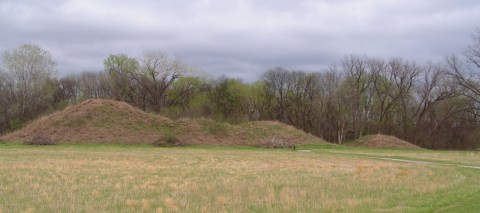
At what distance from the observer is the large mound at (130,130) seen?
51.7 meters

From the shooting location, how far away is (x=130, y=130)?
53.6 meters

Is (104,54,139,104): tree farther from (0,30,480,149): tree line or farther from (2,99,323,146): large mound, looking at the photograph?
(2,99,323,146): large mound

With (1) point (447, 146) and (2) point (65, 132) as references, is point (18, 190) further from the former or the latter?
(1) point (447, 146)

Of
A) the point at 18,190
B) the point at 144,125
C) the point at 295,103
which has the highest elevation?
the point at 295,103

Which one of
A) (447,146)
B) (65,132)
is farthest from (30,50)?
(447,146)

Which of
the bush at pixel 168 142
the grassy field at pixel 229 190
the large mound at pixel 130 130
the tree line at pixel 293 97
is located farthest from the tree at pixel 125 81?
the grassy field at pixel 229 190

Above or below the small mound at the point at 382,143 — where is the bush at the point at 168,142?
below

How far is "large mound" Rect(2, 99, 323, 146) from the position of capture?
51.7 meters

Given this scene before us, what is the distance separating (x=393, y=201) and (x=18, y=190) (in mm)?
10962

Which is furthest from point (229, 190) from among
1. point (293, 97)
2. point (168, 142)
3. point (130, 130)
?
point (293, 97)

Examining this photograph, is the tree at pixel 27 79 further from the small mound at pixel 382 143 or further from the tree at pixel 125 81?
the small mound at pixel 382 143

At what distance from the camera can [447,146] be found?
80875mm

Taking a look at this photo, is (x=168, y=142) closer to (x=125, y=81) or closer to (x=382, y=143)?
(x=382, y=143)

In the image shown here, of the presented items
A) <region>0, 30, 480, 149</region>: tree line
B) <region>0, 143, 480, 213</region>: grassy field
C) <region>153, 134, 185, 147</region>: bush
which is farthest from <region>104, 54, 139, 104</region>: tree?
<region>0, 143, 480, 213</region>: grassy field
